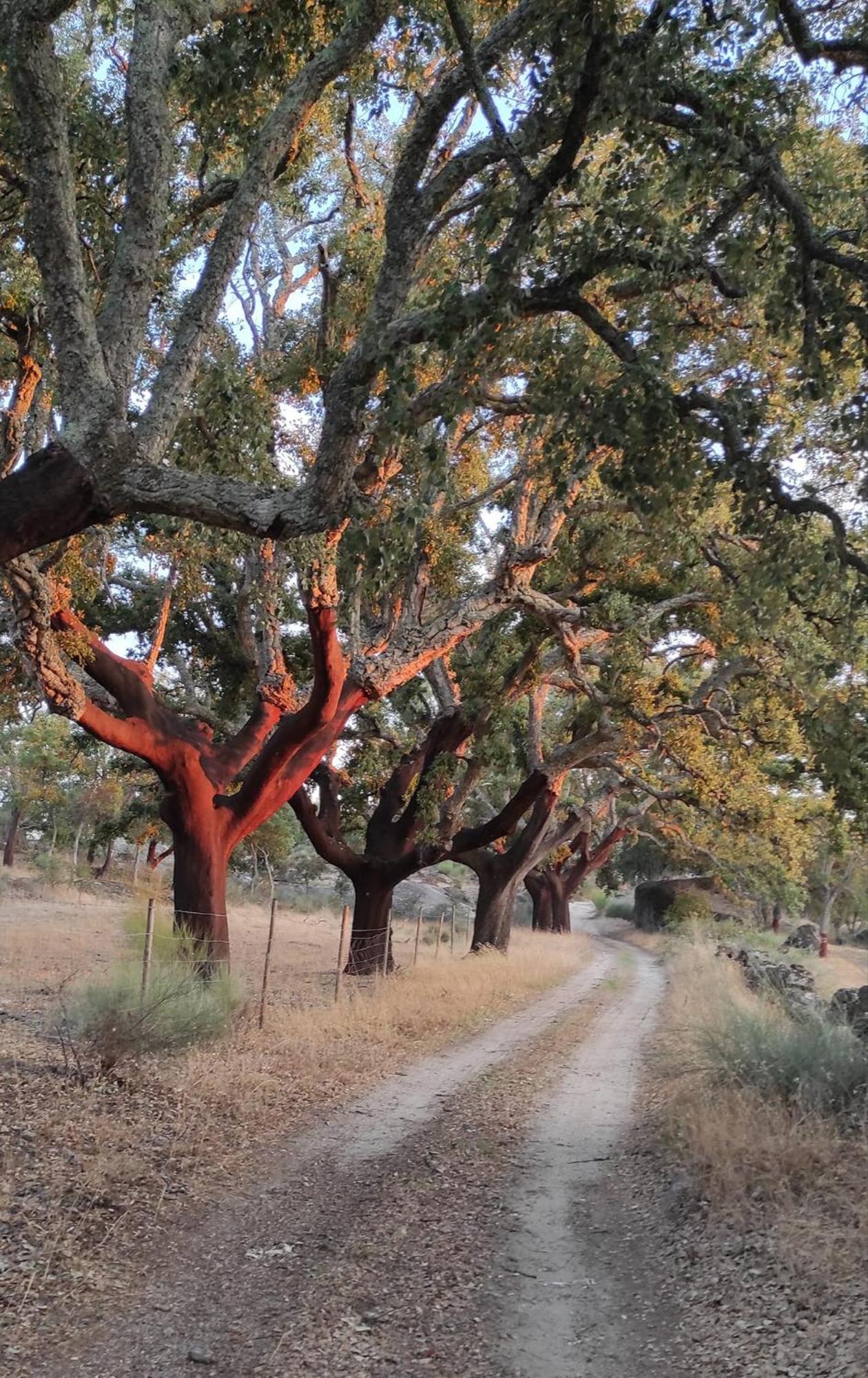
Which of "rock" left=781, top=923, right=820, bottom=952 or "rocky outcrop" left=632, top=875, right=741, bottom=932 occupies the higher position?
"rocky outcrop" left=632, top=875, right=741, bottom=932

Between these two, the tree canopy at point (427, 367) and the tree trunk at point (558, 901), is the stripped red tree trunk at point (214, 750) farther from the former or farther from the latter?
the tree trunk at point (558, 901)

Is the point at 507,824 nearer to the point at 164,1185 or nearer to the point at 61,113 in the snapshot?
the point at 164,1185

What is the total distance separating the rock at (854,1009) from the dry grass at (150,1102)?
452 cm

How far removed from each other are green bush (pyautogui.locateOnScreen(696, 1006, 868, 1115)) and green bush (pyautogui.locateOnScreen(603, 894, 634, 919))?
1901 inches

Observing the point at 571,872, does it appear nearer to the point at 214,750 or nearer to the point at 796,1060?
the point at 214,750

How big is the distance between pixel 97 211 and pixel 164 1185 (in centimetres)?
825

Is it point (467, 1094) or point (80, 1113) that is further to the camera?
point (467, 1094)

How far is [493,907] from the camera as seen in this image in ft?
69.2

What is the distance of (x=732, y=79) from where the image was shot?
5348 mm

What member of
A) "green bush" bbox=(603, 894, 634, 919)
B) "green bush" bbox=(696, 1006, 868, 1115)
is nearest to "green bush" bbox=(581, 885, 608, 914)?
"green bush" bbox=(603, 894, 634, 919)

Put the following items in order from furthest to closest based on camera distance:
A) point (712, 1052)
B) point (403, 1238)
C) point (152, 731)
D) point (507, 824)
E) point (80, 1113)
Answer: point (507, 824) < point (152, 731) < point (712, 1052) < point (80, 1113) < point (403, 1238)

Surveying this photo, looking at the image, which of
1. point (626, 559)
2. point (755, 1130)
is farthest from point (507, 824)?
point (755, 1130)

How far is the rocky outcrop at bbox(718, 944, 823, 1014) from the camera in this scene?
440 inches

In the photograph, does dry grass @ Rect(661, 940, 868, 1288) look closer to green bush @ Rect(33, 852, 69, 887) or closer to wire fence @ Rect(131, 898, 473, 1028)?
wire fence @ Rect(131, 898, 473, 1028)
